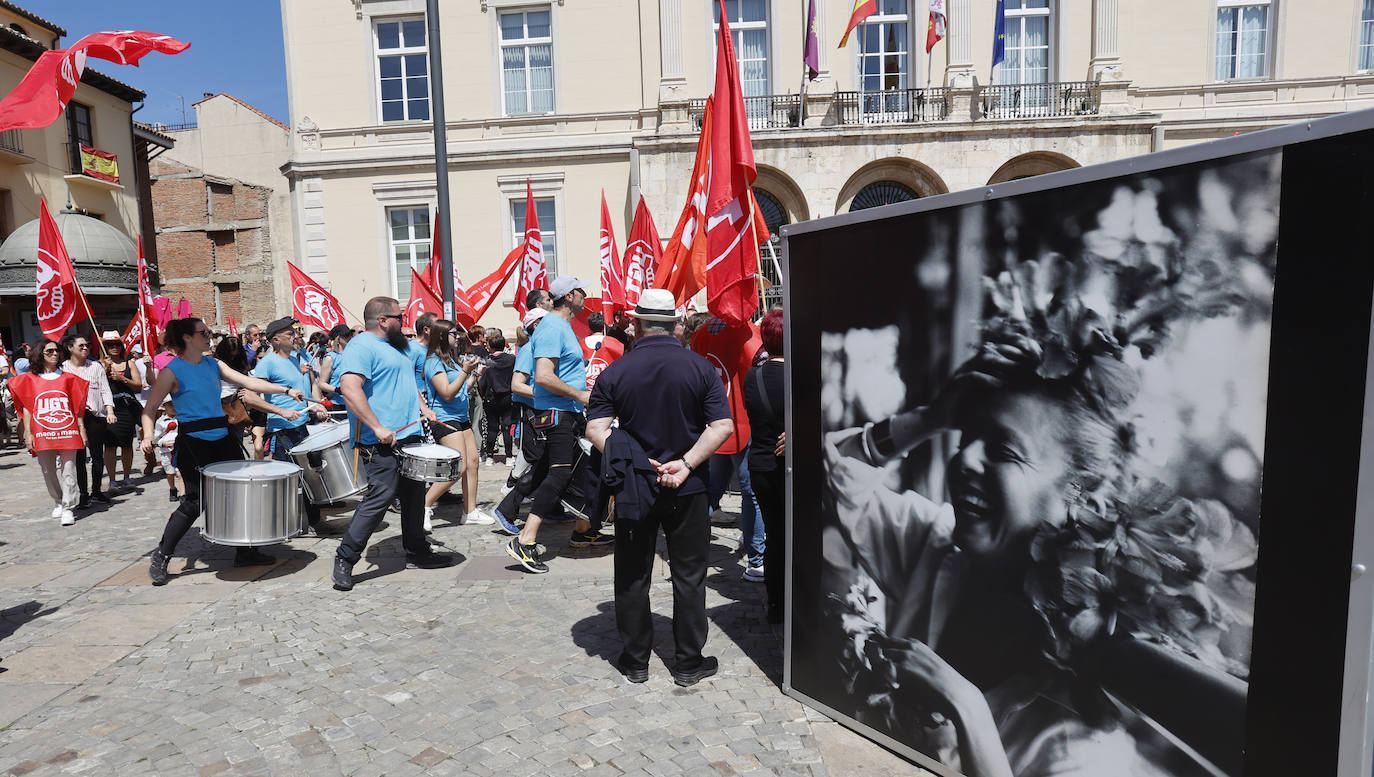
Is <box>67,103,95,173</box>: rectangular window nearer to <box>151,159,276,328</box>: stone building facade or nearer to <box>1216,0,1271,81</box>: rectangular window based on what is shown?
<box>151,159,276,328</box>: stone building facade

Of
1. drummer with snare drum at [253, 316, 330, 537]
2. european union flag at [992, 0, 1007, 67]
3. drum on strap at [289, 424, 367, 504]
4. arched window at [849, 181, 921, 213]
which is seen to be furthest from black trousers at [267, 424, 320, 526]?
european union flag at [992, 0, 1007, 67]

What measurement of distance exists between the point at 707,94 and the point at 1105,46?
29.6ft

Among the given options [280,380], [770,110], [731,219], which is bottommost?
[280,380]

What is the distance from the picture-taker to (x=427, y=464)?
213 inches

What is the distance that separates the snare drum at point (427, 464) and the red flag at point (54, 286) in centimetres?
597

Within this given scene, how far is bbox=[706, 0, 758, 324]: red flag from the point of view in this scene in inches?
195

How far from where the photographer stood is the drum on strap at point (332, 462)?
21.4ft

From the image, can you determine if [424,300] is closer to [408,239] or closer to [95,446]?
[95,446]

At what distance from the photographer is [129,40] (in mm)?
5656

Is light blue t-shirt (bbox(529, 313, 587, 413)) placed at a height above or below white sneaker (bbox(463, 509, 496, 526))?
above

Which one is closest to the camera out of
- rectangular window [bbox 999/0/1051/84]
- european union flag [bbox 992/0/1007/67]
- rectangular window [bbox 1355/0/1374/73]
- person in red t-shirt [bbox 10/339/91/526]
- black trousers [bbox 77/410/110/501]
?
person in red t-shirt [bbox 10/339/91/526]

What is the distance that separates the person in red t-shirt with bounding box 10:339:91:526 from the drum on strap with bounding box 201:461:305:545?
348 centimetres

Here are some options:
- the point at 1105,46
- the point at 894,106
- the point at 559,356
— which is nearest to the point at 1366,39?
the point at 1105,46

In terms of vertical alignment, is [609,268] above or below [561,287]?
above
